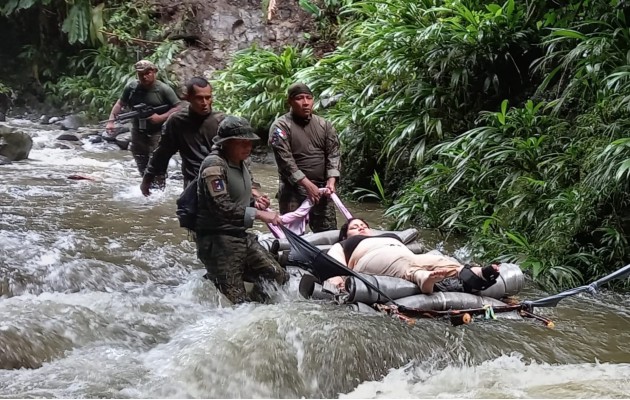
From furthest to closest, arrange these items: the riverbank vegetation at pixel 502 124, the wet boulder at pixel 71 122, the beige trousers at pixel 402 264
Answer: the wet boulder at pixel 71 122 < the riverbank vegetation at pixel 502 124 < the beige trousers at pixel 402 264

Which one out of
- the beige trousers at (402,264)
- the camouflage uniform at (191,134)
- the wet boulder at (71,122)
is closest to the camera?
the beige trousers at (402,264)

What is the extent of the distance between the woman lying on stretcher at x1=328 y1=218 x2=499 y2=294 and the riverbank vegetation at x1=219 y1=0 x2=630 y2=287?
1.19 metres

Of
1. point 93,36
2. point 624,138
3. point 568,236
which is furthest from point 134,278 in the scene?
point 93,36

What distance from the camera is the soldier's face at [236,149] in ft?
13.8

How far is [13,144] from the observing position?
10523 millimetres

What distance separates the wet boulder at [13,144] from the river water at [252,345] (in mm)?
5643

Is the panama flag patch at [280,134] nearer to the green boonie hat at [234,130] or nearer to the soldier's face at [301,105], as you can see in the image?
the soldier's face at [301,105]

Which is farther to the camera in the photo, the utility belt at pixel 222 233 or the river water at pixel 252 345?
the utility belt at pixel 222 233

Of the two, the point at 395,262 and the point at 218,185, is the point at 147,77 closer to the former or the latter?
the point at 218,185

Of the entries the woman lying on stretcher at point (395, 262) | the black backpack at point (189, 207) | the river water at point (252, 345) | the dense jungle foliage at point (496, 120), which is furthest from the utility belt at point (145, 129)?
the black backpack at point (189, 207)

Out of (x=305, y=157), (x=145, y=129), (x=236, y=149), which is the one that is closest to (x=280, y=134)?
(x=305, y=157)

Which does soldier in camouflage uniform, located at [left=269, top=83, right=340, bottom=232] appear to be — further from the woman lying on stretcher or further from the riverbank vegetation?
the riverbank vegetation

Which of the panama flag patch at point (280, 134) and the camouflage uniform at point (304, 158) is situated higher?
the panama flag patch at point (280, 134)

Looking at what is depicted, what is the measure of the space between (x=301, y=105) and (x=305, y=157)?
43 centimetres
